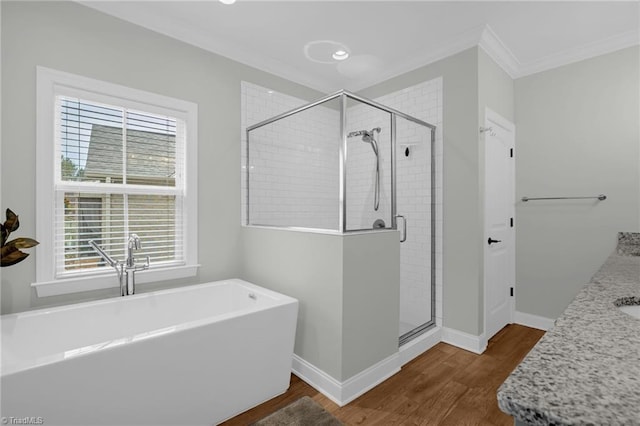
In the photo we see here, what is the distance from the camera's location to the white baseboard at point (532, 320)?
320 centimetres

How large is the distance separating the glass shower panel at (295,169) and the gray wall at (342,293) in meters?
0.72

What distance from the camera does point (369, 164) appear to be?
3.38 metres

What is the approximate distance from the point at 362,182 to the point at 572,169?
2.02 metres

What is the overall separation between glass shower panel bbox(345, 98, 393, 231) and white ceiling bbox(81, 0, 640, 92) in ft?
2.00

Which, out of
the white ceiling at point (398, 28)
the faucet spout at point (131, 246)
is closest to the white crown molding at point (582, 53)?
the white ceiling at point (398, 28)

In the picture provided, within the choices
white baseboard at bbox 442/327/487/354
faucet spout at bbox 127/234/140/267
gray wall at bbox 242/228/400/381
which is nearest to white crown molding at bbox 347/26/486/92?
gray wall at bbox 242/228/400/381

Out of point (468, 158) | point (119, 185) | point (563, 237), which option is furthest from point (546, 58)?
point (119, 185)

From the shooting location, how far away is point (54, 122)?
213cm

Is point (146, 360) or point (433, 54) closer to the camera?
point (146, 360)

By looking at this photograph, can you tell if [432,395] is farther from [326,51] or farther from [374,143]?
[326,51]

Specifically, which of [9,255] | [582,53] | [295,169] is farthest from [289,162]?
[582,53]

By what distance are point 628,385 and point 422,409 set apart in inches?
68.9

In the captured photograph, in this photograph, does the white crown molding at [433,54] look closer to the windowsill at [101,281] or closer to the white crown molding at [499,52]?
the white crown molding at [499,52]

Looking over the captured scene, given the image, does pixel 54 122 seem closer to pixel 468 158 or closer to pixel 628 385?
pixel 628 385
